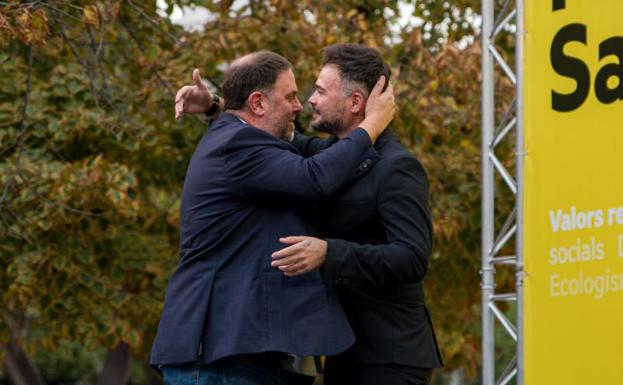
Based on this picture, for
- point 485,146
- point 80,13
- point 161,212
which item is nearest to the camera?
point 485,146

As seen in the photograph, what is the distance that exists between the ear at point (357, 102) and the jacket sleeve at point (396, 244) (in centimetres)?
28

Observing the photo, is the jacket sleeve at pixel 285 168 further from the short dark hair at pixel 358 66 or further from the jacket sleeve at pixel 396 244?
the short dark hair at pixel 358 66

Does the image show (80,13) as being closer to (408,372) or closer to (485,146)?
A: (485,146)

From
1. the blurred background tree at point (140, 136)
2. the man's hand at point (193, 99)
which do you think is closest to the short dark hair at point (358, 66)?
the man's hand at point (193, 99)

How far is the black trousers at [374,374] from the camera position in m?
4.23

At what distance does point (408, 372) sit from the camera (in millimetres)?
4250

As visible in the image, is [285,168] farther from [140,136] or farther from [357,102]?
[140,136]

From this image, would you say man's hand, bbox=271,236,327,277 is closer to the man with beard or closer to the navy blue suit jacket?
the man with beard

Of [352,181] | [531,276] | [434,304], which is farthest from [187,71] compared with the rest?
[352,181]

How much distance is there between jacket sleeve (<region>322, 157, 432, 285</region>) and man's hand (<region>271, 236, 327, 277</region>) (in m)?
0.04

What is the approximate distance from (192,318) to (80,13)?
13.2 feet

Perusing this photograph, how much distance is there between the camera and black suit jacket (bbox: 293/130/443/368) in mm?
4090

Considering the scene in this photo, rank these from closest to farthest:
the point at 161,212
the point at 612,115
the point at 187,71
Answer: the point at 612,115, the point at 187,71, the point at 161,212

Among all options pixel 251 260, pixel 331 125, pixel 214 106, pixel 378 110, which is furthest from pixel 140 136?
pixel 251 260
